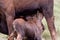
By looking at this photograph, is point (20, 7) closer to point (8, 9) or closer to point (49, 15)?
point (8, 9)

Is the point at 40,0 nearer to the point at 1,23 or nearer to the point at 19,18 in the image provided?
the point at 19,18

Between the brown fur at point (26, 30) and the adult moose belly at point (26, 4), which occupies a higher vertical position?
the adult moose belly at point (26, 4)

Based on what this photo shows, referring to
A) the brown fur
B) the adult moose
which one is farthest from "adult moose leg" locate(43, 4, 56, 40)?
the brown fur

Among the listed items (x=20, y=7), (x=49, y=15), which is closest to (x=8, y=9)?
(x=20, y=7)

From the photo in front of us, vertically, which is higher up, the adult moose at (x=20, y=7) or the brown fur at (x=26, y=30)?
the adult moose at (x=20, y=7)

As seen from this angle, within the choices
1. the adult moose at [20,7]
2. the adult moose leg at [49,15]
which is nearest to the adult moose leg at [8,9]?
the adult moose at [20,7]

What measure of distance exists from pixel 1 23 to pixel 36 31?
0.29m

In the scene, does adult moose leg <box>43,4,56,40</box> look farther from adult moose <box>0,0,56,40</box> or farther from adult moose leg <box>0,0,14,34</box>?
adult moose leg <box>0,0,14,34</box>

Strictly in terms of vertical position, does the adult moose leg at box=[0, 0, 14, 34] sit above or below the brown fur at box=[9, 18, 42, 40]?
above

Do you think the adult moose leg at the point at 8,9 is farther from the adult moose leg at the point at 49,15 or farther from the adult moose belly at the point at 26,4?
the adult moose leg at the point at 49,15

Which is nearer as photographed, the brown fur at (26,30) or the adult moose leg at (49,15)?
the brown fur at (26,30)

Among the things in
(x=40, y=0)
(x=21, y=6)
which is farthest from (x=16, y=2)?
(x=40, y=0)

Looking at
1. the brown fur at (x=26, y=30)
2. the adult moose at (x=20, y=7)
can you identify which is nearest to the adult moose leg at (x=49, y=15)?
the adult moose at (x=20, y=7)

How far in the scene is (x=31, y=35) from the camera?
1277mm
